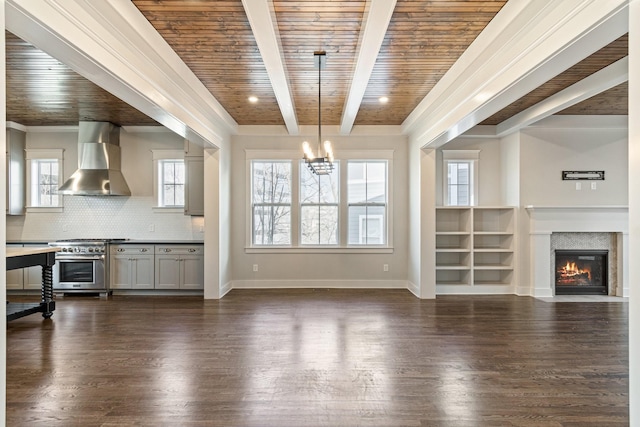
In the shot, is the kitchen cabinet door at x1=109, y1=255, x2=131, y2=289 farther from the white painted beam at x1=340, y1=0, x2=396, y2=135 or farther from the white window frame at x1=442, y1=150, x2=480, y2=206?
the white window frame at x1=442, y1=150, x2=480, y2=206

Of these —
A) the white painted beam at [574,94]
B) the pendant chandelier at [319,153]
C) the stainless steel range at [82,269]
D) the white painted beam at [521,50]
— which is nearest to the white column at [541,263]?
the white painted beam at [574,94]

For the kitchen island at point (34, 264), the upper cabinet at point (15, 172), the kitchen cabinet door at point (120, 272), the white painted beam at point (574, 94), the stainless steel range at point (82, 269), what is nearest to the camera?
the white painted beam at point (574, 94)

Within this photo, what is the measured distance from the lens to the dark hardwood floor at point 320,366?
8.30ft

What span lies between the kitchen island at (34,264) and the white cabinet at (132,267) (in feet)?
4.55

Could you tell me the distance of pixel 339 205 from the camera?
22.8ft

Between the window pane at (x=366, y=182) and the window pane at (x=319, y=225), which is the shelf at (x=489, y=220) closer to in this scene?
the window pane at (x=366, y=182)

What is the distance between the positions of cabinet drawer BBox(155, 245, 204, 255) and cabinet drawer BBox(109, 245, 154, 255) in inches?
6.0

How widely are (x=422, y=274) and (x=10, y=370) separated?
516 cm

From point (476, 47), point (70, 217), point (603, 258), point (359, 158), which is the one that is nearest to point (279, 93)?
point (476, 47)

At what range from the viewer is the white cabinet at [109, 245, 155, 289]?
6301 millimetres

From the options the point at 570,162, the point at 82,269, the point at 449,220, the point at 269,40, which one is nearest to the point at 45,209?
the point at 82,269

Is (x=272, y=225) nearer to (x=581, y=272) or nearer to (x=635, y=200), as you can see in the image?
(x=581, y=272)

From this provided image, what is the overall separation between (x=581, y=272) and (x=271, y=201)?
5.45 m

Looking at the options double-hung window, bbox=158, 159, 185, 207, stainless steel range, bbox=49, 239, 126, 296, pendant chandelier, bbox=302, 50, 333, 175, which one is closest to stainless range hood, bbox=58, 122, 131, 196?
double-hung window, bbox=158, 159, 185, 207
